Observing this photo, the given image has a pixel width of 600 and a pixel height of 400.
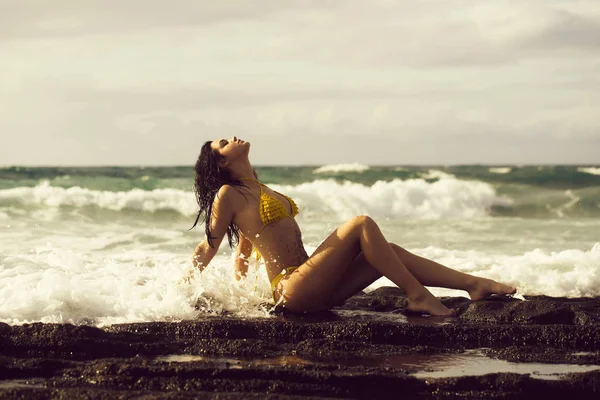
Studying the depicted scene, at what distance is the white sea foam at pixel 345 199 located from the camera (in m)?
20.2

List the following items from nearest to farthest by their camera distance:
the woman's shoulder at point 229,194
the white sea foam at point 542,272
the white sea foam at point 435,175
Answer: the woman's shoulder at point 229,194 < the white sea foam at point 542,272 < the white sea foam at point 435,175

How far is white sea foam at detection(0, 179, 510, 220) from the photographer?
20203mm

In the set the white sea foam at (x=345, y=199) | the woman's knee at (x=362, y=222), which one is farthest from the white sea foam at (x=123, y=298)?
the white sea foam at (x=345, y=199)

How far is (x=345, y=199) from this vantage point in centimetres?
2205

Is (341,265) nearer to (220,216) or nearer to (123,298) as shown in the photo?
(220,216)

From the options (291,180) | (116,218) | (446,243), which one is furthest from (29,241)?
(291,180)

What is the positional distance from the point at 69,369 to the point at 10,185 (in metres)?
19.4

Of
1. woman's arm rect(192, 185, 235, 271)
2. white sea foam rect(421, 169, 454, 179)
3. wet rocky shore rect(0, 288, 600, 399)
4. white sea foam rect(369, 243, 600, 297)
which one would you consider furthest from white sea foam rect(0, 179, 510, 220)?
Result: wet rocky shore rect(0, 288, 600, 399)

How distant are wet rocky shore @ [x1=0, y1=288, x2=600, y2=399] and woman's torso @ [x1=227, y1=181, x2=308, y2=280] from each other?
40 centimetres

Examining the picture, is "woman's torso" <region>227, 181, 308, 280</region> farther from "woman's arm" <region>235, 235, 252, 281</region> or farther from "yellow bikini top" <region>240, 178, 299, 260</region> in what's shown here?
"woman's arm" <region>235, 235, 252, 281</region>

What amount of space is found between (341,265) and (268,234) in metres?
0.59

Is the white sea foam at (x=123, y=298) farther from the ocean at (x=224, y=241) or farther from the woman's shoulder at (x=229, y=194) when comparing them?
the woman's shoulder at (x=229, y=194)

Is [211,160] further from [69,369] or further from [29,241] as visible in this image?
[29,241]

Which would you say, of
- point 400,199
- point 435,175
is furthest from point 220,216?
point 435,175
